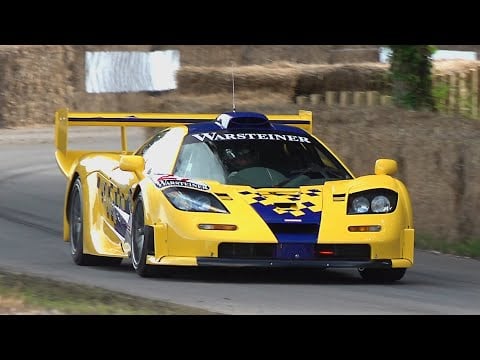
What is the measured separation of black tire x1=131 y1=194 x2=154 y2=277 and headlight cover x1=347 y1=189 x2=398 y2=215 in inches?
62.1

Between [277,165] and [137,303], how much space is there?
3.03 metres

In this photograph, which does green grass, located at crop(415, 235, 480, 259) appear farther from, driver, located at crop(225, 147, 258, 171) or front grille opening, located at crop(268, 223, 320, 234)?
front grille opening, located at crop(268, 223, 320, 234)

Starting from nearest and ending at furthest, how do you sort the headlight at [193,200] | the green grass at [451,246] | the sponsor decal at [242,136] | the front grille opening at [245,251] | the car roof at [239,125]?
the front grille opening at [245,251]
the headlight at [193,200]
the sponsor decal at [242,136]
the car roof at [239,125]
the green grass at [451,246]

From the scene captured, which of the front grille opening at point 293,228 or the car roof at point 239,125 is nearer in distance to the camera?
the front grille opening at point 293,228

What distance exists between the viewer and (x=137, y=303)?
9891 millimetres

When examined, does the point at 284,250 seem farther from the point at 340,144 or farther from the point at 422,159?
the point at 340,144

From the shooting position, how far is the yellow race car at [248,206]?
11.6 meters

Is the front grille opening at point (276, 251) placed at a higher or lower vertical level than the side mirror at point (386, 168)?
lower

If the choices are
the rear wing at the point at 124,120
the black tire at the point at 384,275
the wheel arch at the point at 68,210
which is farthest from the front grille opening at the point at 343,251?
the wheel arch at the point at 68,210

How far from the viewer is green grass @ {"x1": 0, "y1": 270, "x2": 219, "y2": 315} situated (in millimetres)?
9352

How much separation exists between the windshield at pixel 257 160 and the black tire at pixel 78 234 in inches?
62.5

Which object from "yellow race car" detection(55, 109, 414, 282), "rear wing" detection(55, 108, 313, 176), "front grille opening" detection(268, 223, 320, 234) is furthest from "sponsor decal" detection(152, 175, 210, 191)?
"rear wing" detection(55, 108, 313, 176)

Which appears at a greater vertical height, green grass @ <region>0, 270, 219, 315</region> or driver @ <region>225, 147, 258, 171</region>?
driver @ <region>225, 147, 258, 171</region>

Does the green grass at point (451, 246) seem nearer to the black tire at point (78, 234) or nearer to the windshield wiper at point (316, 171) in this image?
the windshield wiper at point (316, 171)
